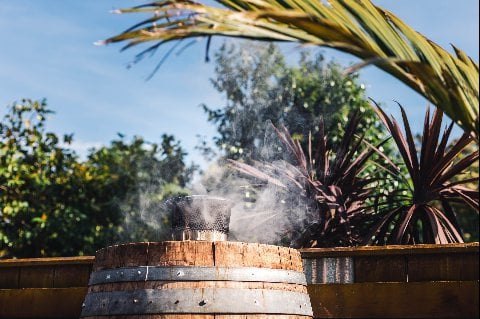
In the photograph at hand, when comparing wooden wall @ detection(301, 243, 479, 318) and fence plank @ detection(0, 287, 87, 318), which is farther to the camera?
fence plank @ detection(0, 287, 87, 318)

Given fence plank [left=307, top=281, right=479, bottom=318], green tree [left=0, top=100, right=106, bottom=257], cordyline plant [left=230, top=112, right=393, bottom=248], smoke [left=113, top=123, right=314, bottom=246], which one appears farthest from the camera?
green tree [left=0, top=100, right=106, bottom=257]

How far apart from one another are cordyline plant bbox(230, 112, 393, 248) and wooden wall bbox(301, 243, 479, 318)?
1.65 metres

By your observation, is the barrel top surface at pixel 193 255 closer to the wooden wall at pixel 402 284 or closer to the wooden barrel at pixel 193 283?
the wooden barrel at pixel 193 283

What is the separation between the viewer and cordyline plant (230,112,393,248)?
5.65 m

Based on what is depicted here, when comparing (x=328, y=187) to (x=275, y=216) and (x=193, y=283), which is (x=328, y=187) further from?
(x=193, y=283)

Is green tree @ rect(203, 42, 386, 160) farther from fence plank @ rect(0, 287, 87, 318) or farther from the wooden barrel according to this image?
the wooden barrel

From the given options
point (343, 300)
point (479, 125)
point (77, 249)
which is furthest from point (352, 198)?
point (77, 249)

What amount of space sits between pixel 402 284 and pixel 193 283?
1.28 m

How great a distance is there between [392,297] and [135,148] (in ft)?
26.9

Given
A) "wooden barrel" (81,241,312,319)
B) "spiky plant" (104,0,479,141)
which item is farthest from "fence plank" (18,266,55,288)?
"spiky plant" (104,0,479,141)

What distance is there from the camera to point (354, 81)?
33.5 feet

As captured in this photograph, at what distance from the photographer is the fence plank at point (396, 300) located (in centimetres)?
348

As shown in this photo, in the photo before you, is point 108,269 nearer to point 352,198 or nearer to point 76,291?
point 76,291

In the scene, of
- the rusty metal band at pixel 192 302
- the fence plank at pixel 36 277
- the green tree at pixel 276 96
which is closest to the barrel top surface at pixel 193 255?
the rusty metal band at pixel 192 302
